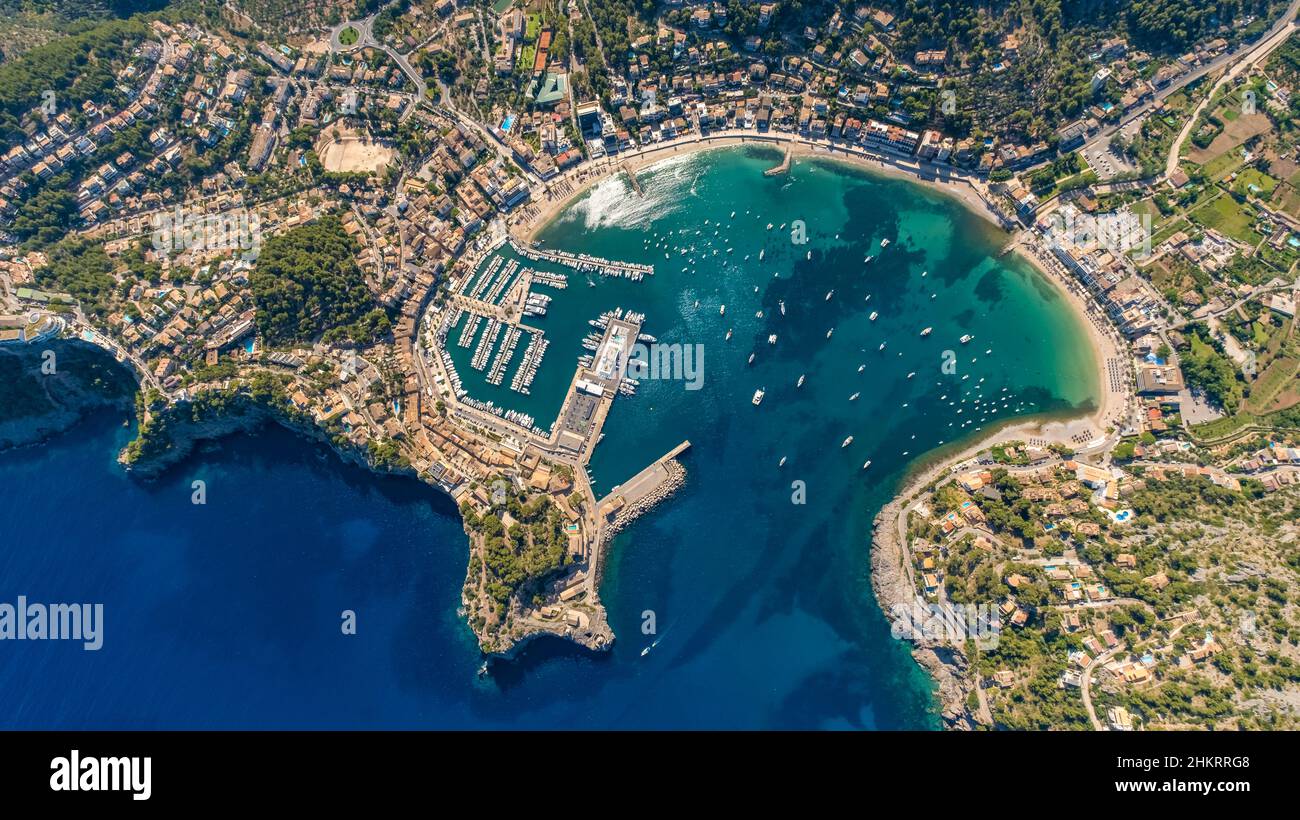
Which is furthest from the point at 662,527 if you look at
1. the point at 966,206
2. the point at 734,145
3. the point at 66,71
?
the point at 66,71

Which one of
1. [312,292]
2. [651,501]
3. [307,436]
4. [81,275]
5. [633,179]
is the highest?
[633,179]

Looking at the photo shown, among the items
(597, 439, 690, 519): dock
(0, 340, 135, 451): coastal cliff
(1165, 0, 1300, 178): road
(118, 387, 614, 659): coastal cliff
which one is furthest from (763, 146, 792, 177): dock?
(0, 340, 135, 451): coastal cliff

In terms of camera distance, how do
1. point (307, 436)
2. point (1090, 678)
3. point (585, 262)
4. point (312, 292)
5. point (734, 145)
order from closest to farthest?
point (1090, 678)
point (312, 292)
point (307, 436)
point (585, 262)
point (734, 145)

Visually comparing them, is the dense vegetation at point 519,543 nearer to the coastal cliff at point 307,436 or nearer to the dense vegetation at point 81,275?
the coastal cliff at point 307,436

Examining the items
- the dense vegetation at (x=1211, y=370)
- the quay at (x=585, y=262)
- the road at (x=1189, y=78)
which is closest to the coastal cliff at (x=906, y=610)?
the dense vegetation at (x=1211, y=370)

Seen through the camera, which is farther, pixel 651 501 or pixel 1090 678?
pixel 651 501

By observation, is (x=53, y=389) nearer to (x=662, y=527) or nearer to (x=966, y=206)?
(x=662, y=527)

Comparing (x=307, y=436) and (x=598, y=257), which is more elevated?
(x=598, y=257)
